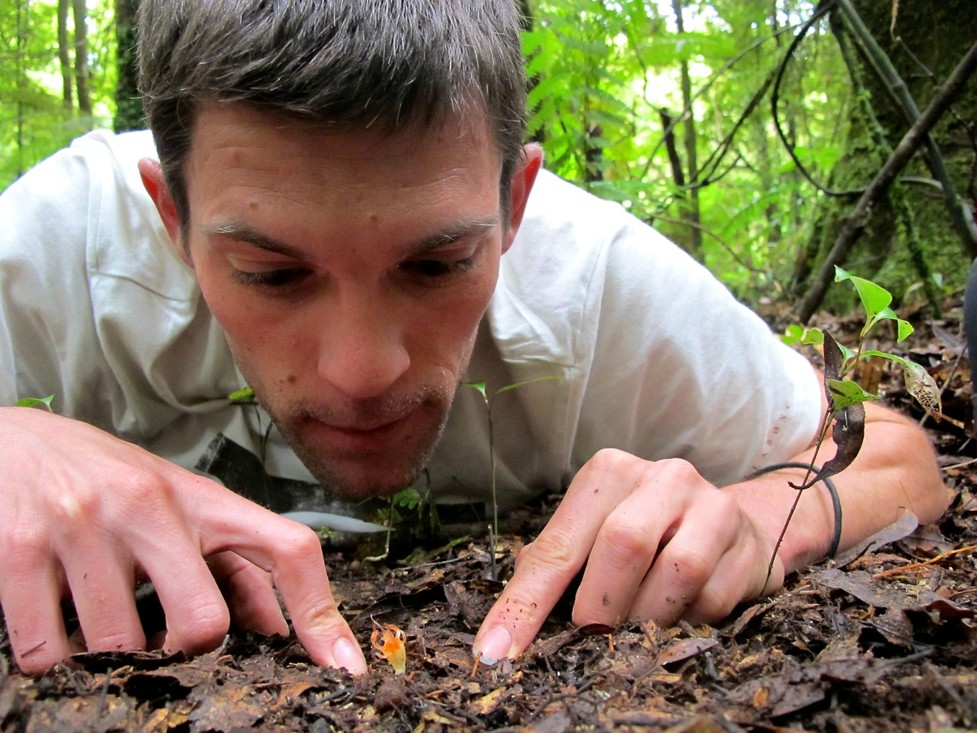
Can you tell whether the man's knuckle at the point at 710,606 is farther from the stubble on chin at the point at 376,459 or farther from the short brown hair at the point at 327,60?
the short brown hair at the point at 327,60

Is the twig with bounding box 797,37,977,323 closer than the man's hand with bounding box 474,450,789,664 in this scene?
No

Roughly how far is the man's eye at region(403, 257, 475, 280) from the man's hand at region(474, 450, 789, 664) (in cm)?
65

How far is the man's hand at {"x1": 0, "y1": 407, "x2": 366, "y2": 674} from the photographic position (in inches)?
58.7

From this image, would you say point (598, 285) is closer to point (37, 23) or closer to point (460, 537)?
point (460, 537)

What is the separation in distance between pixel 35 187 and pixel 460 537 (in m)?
1.89

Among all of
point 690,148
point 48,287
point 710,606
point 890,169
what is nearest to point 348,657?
point 710,606

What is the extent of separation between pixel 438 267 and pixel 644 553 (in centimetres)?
88

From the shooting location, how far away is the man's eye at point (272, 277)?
1876 millimetres

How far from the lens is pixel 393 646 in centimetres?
150

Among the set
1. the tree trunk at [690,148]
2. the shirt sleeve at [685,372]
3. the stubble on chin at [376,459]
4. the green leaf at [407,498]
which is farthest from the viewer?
the tree trunk at [690,148]

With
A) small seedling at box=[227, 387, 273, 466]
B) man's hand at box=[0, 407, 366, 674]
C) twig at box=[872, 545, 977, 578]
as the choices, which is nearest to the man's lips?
small seedling at box=[227, 387, 273, 466]

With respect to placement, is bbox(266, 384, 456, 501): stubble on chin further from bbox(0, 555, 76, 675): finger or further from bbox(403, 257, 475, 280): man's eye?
bbox(0, 555, 76, 675): finger

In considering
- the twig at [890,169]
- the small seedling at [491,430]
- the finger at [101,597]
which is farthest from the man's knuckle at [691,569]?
the twig at [890,169]

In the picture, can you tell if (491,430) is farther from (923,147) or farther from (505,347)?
(923,147)
